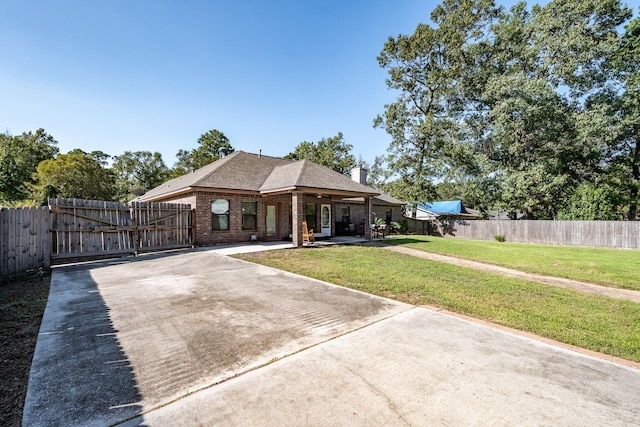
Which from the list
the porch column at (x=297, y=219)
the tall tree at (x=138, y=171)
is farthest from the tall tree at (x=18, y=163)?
the porch column at (x=297, y=219)

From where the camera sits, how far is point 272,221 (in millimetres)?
15797

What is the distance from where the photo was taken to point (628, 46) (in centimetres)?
1969

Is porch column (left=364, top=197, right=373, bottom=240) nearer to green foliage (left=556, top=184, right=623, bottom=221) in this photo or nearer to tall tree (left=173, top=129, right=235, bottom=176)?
green foliage (left=556, top=184, right=623, bottom=221)

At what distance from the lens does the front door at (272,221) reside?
51.2 feet

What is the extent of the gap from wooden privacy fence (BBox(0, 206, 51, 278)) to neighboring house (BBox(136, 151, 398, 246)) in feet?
17.2

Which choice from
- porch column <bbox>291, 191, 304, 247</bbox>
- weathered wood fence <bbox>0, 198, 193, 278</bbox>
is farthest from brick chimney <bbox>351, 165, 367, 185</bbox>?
weathered wood fence <bbox>0, 198, 193, 278</bbox>

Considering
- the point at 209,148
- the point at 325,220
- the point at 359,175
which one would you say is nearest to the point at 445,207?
the point at 359,175

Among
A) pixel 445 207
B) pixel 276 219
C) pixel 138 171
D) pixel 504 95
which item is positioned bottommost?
pixel 276 219

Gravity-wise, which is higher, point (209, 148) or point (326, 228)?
point (209, 148)

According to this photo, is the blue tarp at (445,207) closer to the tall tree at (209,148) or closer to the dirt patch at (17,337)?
the dirt patch at (17,337)

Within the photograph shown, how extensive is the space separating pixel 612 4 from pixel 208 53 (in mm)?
28082

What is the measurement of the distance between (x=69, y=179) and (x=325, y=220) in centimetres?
2751

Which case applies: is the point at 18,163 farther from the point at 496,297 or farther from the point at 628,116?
the point at 628,116

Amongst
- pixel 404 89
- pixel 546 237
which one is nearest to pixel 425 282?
pixel 546 237
